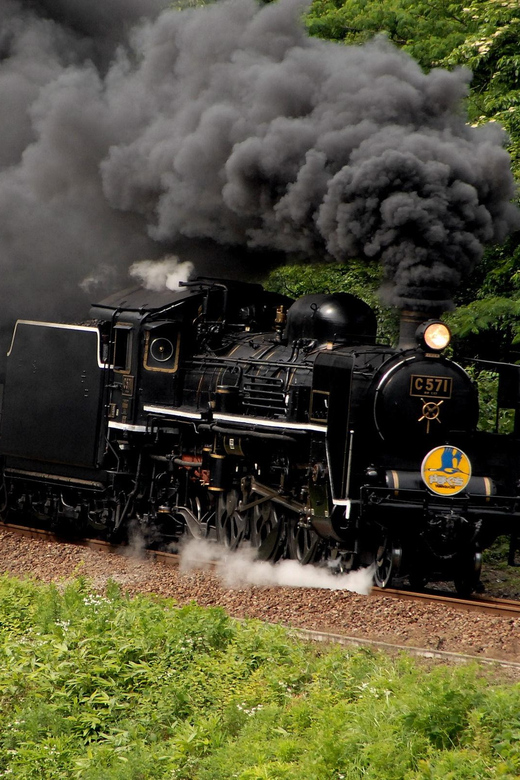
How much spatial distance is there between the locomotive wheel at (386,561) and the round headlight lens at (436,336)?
185cm

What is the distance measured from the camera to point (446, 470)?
9500mm

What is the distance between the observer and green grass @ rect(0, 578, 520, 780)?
5.73 m

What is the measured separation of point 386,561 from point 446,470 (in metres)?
1.08

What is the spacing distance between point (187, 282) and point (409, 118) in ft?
11.7

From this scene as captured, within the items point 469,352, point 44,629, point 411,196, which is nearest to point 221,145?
point 411,196

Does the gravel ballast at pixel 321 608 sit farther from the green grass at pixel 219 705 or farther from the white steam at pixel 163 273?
the white steam at pixel 163 273

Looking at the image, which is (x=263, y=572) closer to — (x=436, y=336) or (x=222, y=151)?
(x=436, y=336)

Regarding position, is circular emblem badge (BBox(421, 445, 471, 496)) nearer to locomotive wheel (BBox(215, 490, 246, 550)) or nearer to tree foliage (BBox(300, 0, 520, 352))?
locomotive wheel (BBox(215, 490, 246, 550))

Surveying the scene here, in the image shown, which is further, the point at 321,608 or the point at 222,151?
the point at 222,151

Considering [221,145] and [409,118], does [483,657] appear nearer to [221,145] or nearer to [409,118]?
[409,118]

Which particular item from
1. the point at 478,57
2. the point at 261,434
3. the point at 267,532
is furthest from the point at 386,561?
the point at 478,57

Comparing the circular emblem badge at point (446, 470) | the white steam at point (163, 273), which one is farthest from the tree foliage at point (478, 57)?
the white steam at point (163, 273)

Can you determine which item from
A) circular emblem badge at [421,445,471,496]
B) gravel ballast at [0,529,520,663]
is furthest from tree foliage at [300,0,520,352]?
gravel ballast at [0,529,520,663]

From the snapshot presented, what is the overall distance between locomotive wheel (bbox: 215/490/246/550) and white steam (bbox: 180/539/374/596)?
0.12 m
